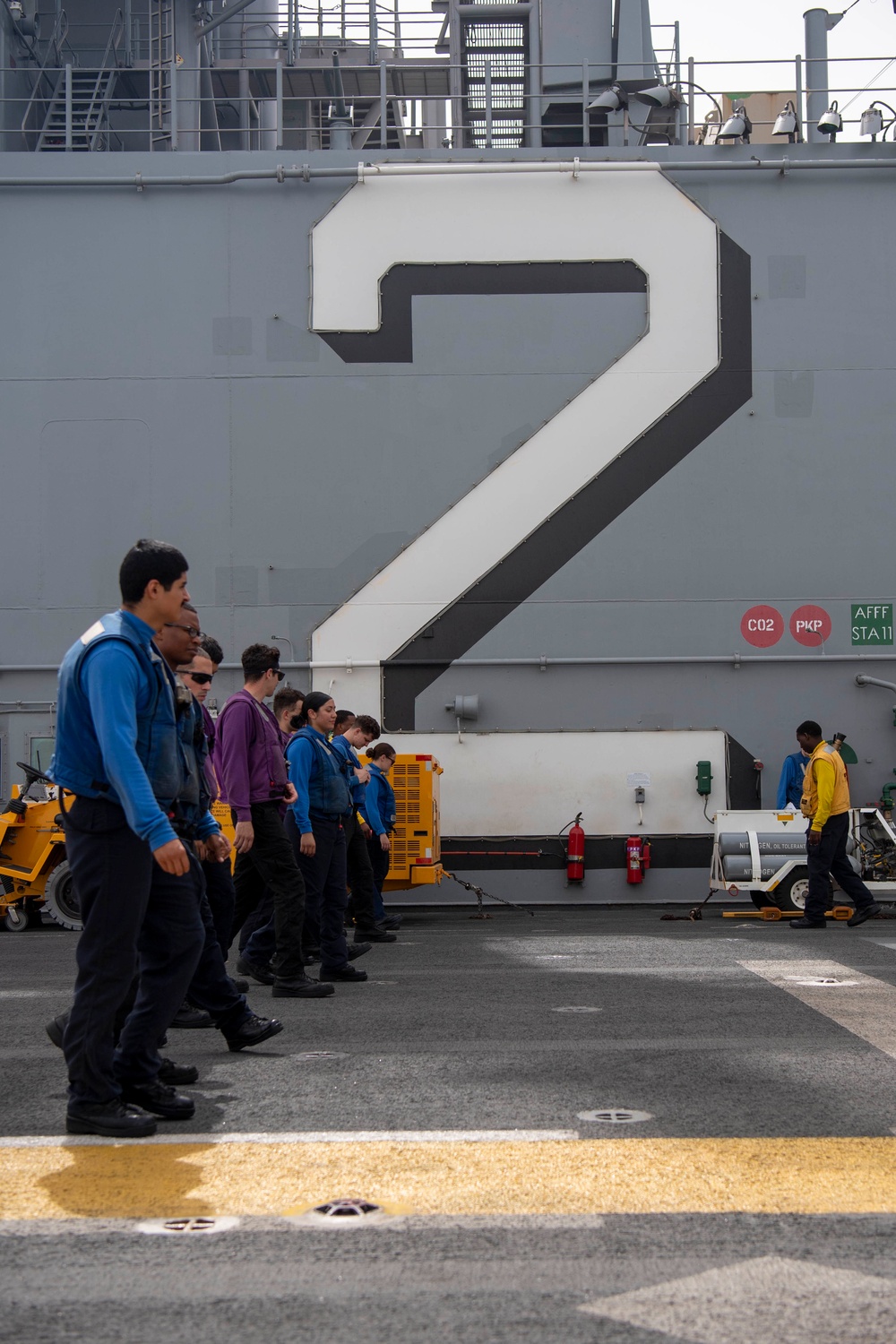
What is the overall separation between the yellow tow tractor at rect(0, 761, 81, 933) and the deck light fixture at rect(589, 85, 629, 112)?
365 inches

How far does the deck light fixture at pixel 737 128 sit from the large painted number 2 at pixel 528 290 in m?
0.91

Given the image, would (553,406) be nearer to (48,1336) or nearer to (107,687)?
(107,687)

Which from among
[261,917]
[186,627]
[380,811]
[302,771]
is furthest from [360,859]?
[186,627]

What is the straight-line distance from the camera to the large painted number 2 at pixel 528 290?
44.8 ft

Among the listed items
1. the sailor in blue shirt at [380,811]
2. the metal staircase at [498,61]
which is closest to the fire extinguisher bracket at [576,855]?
the sailor in blue shirt at [380,811]

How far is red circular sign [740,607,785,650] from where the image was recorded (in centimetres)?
1362

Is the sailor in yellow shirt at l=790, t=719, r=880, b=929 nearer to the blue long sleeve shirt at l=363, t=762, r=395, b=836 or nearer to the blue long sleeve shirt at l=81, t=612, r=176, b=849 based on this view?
the blue long sleeve shirt at l=363, t=762, r=395, b=836

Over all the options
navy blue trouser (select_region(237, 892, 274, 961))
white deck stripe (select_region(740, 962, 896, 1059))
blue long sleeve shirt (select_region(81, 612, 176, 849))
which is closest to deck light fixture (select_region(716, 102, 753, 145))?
white deck stripe (select_region(740, 962, 896, 1059))

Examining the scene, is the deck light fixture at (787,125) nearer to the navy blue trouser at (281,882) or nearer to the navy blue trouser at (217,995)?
the navy blue trouser at (281,882)

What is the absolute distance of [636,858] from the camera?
43.3 feet

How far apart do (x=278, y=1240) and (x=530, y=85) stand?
15050 millimetres

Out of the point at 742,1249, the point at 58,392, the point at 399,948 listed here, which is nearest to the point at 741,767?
the point at 399,948

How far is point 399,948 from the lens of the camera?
9719 mm

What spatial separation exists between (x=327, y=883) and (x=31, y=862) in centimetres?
591
